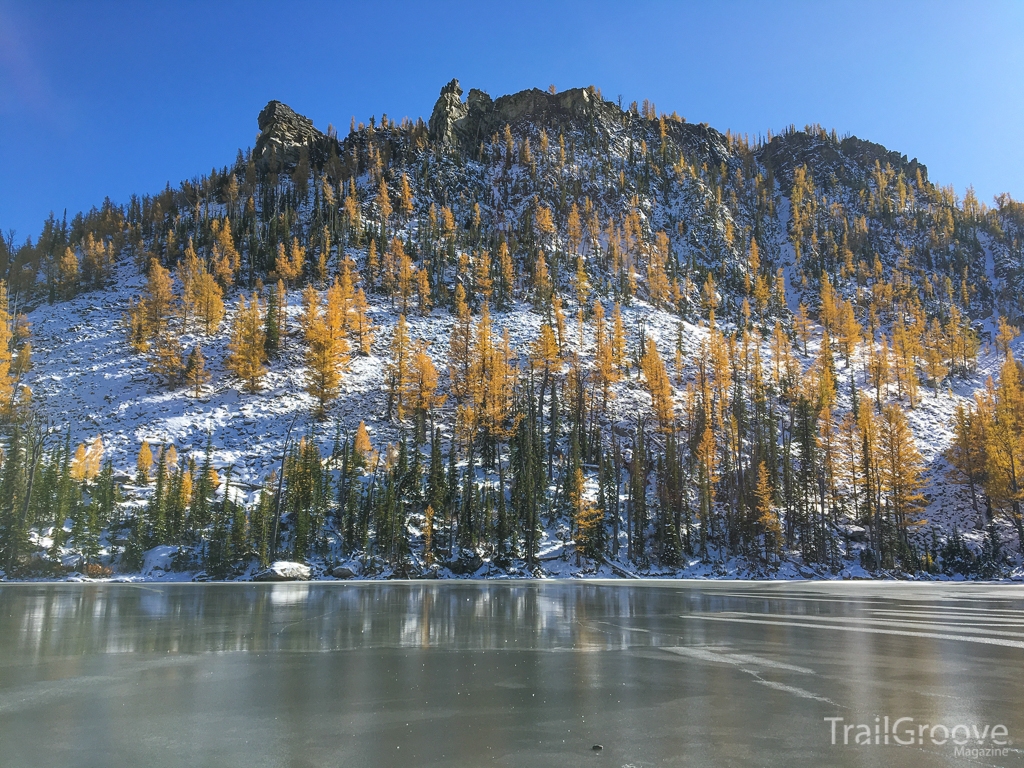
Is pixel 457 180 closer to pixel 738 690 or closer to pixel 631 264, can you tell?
pixel 631 264

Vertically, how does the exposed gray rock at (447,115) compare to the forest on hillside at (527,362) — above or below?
above

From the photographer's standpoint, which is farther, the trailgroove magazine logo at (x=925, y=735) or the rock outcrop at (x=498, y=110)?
the rock outcrop at (x=498, y=110)

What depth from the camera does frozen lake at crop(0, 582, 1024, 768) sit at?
443 centimetres

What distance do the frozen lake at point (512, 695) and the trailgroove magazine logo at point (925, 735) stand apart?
0.03 metres

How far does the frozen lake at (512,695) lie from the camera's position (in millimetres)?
4426

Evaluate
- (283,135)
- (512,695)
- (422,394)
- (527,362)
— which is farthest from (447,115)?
(512,695)

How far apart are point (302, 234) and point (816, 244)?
452 ft

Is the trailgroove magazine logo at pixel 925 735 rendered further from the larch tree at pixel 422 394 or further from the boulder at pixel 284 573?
the larch tree at pixel 422 394

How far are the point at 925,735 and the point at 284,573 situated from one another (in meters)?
41.2

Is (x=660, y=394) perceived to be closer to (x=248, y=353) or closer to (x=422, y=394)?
(x=422, y=394)

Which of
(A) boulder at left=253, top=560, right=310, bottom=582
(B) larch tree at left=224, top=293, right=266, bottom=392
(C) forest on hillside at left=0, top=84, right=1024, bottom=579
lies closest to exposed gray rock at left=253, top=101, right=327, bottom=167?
(C) forest on hillside at left=0, top=84, right=1024, bottom=579

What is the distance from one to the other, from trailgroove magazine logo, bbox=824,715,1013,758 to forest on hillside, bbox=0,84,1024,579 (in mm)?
43044

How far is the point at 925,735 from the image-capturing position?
4797 mm

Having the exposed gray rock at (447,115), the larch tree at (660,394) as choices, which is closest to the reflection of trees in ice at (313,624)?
the larch tree at (660,394)
